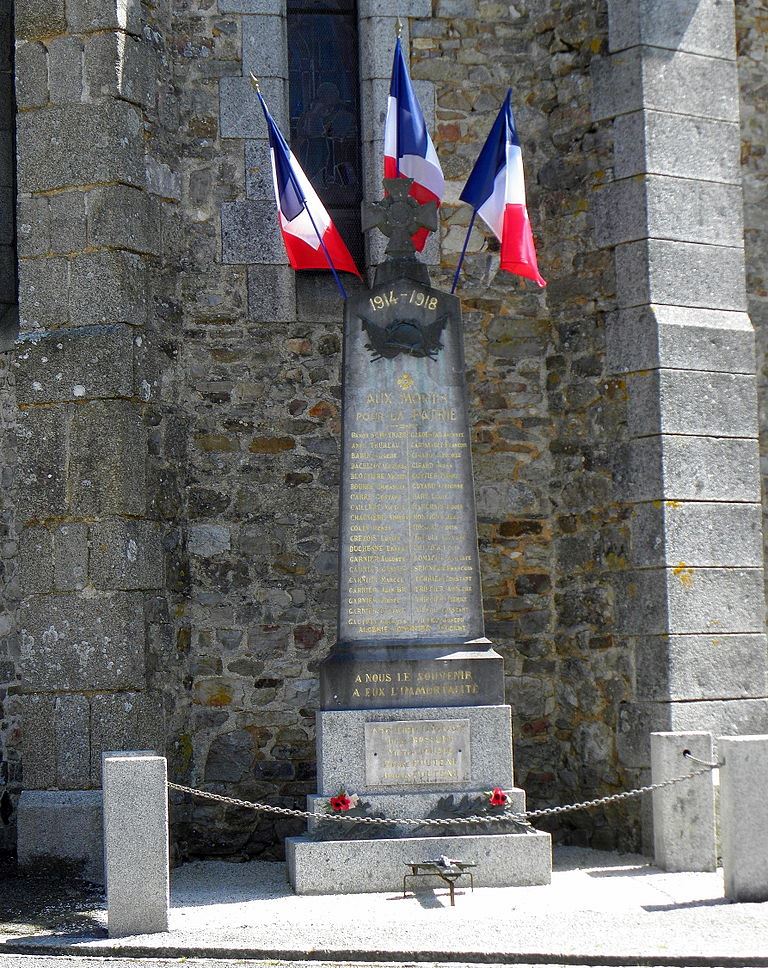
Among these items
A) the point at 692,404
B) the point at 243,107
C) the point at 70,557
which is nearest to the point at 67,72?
the point at 243,107

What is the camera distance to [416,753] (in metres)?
7.15

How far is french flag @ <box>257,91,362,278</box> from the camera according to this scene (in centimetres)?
775

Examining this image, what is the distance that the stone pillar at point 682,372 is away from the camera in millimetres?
8023

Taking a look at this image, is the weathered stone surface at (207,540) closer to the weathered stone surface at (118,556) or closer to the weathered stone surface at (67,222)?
the weathered stone surface at (118,556)

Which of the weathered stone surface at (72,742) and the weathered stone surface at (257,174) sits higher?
the weathered stone surface at (257,174)

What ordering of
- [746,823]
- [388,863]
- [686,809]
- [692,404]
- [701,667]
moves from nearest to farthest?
1. [746,823]
2. [388,863]
3. [686,809]
4. [701,667]
5. [692,404]

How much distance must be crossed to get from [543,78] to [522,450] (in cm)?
230

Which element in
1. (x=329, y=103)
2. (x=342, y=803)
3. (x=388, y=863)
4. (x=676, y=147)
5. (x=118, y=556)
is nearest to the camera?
(x=388, y=863)

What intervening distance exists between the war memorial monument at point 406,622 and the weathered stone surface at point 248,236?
127cm

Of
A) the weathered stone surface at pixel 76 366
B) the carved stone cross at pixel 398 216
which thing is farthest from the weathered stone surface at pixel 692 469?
the weathered stone surface at pixel 76 366

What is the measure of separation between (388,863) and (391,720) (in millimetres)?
685

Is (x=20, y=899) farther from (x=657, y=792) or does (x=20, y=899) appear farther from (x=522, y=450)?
(x=522, y=450)

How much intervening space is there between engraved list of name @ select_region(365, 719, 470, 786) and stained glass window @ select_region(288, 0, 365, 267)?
322cm

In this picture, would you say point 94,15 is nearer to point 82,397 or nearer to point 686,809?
point 82,397
